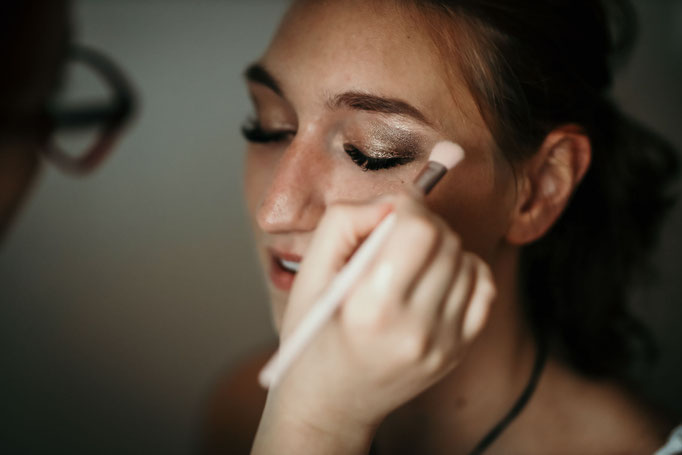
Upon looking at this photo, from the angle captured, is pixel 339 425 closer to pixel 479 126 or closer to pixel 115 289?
pixel 479 126

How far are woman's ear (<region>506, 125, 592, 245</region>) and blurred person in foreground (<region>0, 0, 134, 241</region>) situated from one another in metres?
0.62

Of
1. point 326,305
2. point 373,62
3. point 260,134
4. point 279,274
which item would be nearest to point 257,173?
point 260,134

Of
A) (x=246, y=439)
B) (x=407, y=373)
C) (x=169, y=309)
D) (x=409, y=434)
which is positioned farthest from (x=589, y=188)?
(x=169, y=309)

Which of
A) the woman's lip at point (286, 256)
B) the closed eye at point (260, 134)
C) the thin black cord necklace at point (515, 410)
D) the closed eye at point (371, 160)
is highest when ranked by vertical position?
the closed eye at point (260, 134)

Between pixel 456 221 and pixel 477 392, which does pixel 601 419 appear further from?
pixel 456 221

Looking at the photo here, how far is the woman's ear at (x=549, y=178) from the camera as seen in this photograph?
713 millimetres

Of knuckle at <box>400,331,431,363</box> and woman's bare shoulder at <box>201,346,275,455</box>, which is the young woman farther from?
woman's bare shoulder at <box>201,346,275,455</box>

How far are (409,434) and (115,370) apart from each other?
869mm

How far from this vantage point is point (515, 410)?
2.75ft

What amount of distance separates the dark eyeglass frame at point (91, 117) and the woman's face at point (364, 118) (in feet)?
0.91

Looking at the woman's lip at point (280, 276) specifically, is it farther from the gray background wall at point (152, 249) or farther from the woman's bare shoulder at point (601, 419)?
the gray background wall at point (152, 249)

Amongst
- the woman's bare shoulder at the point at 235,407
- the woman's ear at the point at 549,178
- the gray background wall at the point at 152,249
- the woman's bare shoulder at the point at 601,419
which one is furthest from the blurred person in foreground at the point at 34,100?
the woman's bare shoulder at the point at 601,419

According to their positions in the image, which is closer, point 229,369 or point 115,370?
point 115,370

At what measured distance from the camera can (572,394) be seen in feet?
2.89
